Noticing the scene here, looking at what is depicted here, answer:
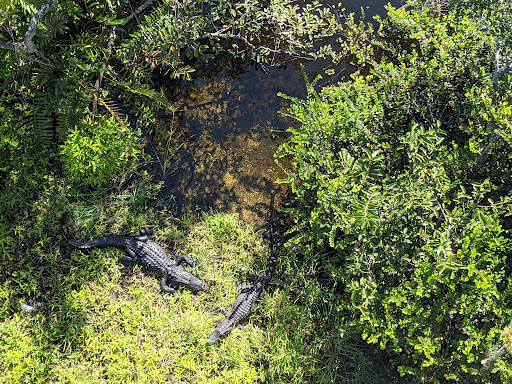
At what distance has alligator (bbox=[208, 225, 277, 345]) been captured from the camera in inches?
190

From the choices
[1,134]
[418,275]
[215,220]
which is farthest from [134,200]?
[418,275]

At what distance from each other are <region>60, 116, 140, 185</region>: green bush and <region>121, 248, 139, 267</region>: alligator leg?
0.91 metres

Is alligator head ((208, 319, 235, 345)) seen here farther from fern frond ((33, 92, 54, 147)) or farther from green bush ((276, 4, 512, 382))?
fern frond ((33, 92, 54, 147))

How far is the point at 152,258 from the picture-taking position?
5012mm

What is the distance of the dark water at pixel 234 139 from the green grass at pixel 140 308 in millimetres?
302

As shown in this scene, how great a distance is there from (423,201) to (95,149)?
3470 millimetres

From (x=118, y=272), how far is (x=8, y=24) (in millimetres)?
2932

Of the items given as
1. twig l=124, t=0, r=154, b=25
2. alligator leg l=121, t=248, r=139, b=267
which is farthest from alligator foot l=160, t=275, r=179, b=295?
twig l=124, t=0, r=154, b=25

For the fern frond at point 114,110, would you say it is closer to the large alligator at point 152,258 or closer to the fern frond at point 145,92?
the fern frond at point 145,92

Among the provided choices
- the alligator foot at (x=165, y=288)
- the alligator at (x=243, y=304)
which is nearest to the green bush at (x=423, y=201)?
the alligator at (x=243, y=304)

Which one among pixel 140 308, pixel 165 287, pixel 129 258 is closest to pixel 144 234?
pixel 129 258

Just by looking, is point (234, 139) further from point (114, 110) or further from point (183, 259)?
point (183, 259)

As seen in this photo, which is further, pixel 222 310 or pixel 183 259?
pixel 183 259

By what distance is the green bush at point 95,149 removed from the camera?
4859 millimetres
